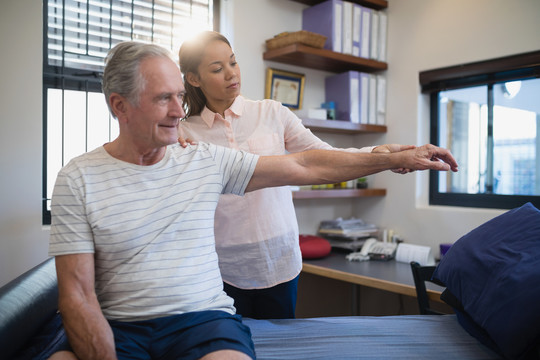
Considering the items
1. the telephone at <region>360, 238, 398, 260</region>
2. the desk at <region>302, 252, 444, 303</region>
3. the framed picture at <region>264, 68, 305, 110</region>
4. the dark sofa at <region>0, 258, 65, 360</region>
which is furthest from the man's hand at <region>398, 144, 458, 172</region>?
the framed picture at <region>264, 68, 305, 110</region>

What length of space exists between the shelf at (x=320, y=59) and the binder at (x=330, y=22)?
0.27 feet

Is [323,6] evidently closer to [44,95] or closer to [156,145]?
[44,95]

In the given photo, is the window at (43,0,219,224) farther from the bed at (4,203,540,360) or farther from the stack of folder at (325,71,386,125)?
the stack of folder at (325,71,386,125)

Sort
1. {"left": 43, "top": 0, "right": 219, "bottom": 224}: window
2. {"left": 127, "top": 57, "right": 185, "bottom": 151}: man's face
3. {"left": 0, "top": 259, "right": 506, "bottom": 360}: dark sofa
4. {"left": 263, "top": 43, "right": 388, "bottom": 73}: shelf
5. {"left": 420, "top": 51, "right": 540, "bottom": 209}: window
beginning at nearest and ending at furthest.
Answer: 1. {"left": 127, "top": 57, "right": 185, "bottom": 151}: man's face
2. {"left": 0, "top": 259, "right": 506, "bottom": 360}: dark sofa
3. {"left": 43, "top": 0, "right": 219, "bottom": 224}: window
4. {"left": 420, "top": 51, "right": 540, "bottom": 209}: window
5. {"left": 263, "top": 43, "right": 388, "bottom": 73}: shelf

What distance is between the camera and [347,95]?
10.2 ft

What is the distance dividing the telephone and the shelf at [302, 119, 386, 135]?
743 millimetres

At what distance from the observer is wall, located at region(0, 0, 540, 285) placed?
7.21 feet

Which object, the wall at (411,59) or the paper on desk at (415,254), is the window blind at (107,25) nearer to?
the wall at (411,59)

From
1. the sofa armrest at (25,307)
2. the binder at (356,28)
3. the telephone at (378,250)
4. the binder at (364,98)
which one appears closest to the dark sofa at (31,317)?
the sofa armrest at (25,307)

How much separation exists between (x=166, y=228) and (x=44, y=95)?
1.62 m

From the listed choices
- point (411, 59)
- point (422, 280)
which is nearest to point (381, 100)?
point (411, 59)

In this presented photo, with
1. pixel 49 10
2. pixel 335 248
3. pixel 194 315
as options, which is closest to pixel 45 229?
pixel 49 10

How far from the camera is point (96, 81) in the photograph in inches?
100

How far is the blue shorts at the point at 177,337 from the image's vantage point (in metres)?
1.10
